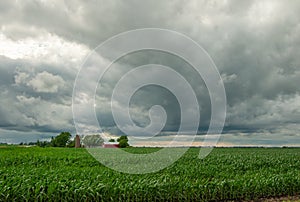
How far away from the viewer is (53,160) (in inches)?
1178

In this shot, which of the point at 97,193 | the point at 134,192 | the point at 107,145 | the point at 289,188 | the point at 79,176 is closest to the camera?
the point at 97,193

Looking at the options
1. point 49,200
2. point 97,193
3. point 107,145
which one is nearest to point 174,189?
Answer: point 97,193

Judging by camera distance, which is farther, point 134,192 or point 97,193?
point 134,192

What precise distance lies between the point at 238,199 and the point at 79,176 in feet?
24.5

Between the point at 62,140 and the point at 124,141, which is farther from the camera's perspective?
the point at 62,140

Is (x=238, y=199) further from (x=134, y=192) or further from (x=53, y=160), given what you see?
(x=53, y=160)

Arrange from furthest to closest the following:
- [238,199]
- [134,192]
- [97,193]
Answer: [238,199] < [134,192] < [97,193]

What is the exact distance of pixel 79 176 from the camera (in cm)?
1527

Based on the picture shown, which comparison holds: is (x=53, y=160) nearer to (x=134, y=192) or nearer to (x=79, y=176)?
(x=79, y=176)

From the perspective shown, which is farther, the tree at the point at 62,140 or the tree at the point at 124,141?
the tree at the point at 62,140

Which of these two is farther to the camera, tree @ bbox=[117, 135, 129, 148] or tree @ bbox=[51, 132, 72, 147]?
tree @ bbox=[51, 132, 72, 147]

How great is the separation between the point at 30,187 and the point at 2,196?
2.91ft

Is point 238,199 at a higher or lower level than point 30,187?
lower

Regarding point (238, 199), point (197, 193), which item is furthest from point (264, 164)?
point (197, 193)
